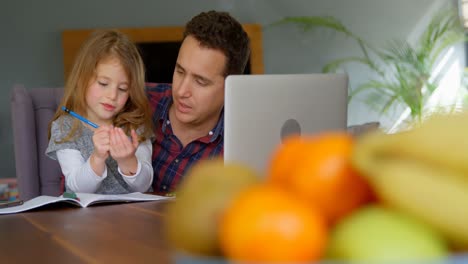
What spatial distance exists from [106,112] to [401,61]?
3.33 metres

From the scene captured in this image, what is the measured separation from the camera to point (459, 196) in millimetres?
345

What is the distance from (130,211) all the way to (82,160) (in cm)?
84

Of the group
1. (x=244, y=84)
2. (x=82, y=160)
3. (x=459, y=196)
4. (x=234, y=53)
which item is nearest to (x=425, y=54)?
(x=234, y=53)

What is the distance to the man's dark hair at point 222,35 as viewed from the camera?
2129 mm

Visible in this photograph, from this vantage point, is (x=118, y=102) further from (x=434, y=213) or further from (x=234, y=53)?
(x=434, y=213)

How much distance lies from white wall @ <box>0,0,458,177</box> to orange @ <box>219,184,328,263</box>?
505 cm

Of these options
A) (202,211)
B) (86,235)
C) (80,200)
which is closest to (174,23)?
(80,200)

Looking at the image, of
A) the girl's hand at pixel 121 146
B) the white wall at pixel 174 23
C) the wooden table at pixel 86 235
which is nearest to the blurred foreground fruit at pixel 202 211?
the wooden table at pixel 86 235

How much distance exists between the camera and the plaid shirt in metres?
2.21

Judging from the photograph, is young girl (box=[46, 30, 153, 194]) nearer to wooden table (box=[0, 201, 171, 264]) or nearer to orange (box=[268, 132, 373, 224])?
wooden table (box=[0, 201, 171, 264])

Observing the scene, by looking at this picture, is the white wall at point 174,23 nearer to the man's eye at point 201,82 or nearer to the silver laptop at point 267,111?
the man's eye at point 201,82

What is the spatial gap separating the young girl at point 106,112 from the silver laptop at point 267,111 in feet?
2.30

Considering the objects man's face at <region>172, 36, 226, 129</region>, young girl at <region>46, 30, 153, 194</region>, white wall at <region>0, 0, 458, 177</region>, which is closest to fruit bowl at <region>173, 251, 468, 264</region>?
young girl at <region>46, 30, 153, 194</region>

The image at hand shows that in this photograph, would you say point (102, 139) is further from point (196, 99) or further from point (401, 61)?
point (401, 61)
